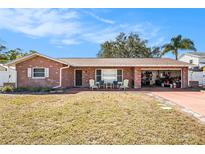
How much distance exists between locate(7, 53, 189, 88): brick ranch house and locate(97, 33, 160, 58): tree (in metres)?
19.8

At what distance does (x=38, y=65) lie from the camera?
26438mm

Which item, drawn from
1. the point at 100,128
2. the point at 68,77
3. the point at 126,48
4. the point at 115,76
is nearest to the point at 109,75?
the point at 115,76

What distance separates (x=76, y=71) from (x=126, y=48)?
2329 centimetres

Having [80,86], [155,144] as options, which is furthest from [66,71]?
[155,144]

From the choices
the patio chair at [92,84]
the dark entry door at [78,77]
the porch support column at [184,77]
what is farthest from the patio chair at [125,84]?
the porch support column at [184,77]

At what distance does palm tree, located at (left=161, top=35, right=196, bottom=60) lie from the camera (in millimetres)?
47188

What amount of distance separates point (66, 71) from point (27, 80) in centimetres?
366

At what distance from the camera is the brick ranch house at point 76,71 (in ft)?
86.6

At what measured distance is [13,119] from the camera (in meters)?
9.48

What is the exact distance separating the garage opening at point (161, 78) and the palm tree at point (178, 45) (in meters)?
15.5

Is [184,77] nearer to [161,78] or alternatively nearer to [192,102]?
[161,78]

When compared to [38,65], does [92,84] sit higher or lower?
lower

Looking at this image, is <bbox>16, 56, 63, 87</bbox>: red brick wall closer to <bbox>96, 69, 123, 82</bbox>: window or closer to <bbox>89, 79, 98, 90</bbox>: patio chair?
<bbox>89, 79, 98, 90</bbox>: patio chair

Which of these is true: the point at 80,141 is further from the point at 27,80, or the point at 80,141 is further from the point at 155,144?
the point at 27,80
